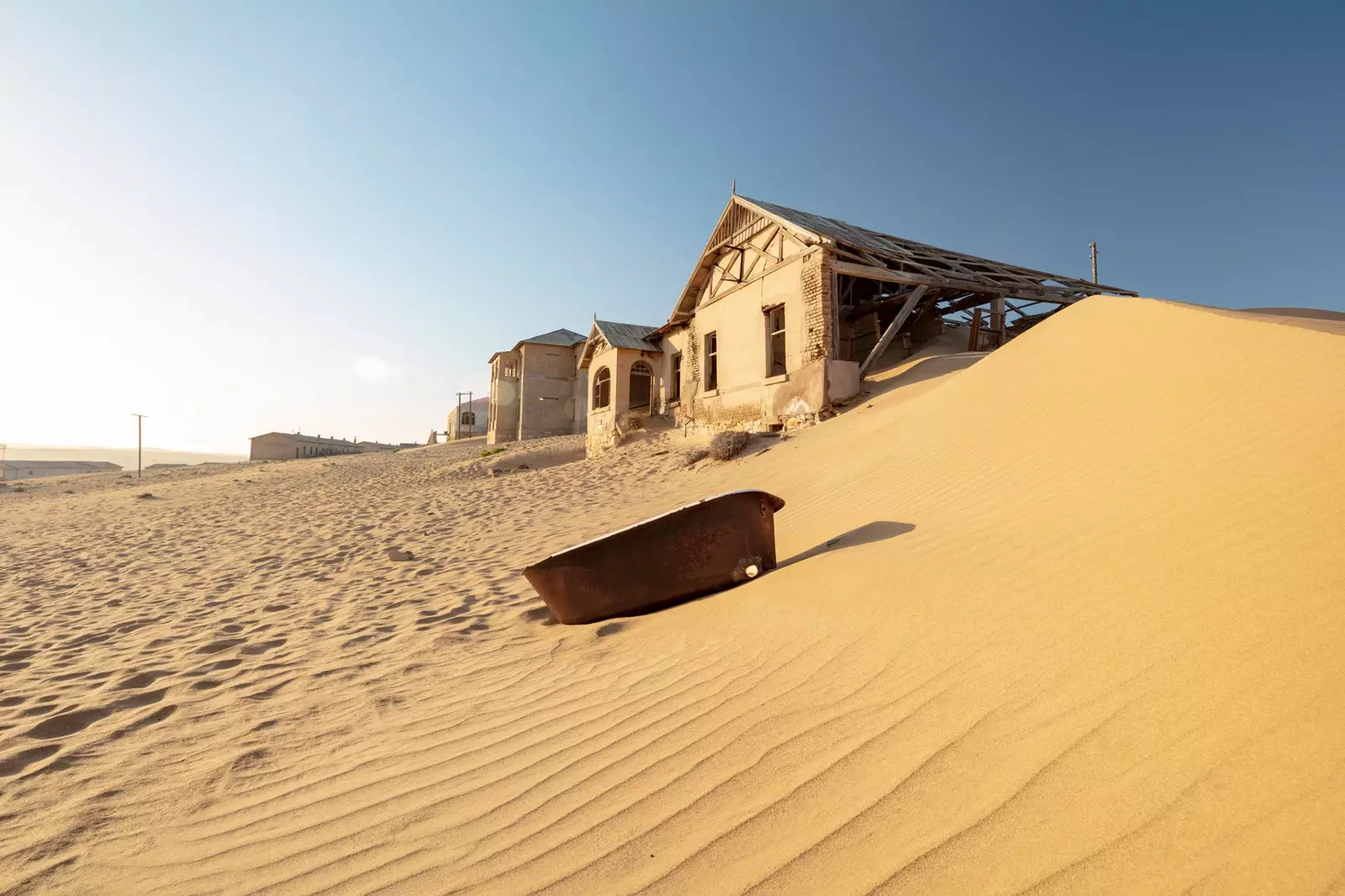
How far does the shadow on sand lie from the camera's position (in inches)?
149

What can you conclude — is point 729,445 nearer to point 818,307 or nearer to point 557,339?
point 818,307

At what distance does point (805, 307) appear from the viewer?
11.4 metres

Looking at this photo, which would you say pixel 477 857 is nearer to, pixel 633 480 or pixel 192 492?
pixel 633 480

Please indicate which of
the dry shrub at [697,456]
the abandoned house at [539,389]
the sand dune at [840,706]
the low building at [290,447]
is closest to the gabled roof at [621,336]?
the abandoned house at [539,389]

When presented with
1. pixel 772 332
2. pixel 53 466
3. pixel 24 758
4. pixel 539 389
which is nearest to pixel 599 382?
→ pixel 539 389

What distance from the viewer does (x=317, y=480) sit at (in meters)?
17.7

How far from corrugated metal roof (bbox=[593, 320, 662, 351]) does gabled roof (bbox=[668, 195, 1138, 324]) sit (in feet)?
7.86

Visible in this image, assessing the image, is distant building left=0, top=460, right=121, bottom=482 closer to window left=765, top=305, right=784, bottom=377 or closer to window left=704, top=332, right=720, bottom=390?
window left=704, top=332, right=720, bottom=390

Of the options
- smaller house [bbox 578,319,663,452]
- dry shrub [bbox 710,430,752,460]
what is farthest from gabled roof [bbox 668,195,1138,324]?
dry shrub [bbox 710,430,752,460]

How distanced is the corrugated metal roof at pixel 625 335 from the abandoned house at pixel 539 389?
6611mm

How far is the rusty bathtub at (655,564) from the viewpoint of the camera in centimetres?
358

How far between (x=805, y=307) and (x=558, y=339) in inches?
760

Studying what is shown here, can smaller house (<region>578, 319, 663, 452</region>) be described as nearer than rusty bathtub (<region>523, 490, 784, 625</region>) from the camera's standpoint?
No

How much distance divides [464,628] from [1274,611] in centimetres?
399
